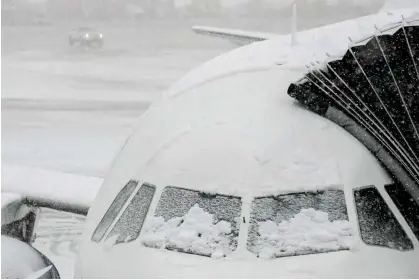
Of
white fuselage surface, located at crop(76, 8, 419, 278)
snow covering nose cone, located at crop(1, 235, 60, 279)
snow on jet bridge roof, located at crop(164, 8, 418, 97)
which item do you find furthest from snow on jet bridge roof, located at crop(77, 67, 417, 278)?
snow covering nose cone, located at crop(1, 235, 60, 279)

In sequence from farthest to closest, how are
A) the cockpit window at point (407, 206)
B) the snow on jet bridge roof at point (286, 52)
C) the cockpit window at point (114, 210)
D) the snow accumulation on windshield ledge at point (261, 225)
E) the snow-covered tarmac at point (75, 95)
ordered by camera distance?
the snow-covered tarmac at point (75, 95), the snow on jet bridge roof at point (286, 52), the cockpit window at point (114, 210), the cockpit window at point (407, 206), the snow accumulation on windshield ledge at point (261, 225)

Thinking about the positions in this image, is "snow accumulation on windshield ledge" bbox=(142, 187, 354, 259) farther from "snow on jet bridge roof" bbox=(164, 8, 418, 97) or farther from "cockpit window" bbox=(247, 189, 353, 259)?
"snow on jet bridge roof" bbox=(164, 8, 418, 97)

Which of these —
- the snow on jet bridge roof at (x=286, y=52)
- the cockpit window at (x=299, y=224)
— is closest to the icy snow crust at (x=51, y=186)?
the snow on jet bridge roof at (x=286, y=52)

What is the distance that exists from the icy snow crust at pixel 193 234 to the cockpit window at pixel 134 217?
143mm

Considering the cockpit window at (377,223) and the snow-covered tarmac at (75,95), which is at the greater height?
the snow-covered tarmac at (75,95)

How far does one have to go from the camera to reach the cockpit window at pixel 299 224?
4676 millimetres

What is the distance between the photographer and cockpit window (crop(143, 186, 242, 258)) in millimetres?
4789

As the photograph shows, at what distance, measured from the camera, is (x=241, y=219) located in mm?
4820

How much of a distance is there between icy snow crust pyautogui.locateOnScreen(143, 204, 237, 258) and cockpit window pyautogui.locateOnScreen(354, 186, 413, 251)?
101 cm

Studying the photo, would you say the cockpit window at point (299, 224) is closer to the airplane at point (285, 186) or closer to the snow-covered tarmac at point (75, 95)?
the airplane at point (285, 186)

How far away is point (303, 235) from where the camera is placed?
4750 mm

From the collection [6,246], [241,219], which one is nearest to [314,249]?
[241,219]

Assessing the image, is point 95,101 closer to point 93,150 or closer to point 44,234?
point 93,150

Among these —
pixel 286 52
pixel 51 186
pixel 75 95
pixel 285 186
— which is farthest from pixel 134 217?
pixel 75 95
